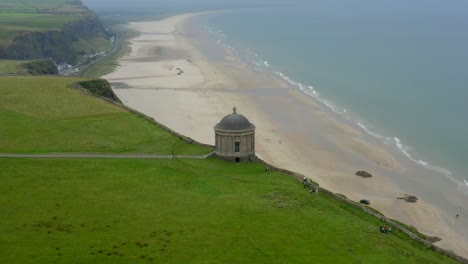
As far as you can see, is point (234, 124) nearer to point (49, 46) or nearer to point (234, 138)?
point (234, 138)

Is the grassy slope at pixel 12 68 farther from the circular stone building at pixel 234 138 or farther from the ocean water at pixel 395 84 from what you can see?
the circular stone building at pixel 234 138

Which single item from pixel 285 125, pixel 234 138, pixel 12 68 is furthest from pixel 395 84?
pixel 12 68

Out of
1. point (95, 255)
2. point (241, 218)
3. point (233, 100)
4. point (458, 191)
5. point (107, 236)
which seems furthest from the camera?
point (233, 100)

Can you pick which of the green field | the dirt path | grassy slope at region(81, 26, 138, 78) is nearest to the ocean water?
the green field

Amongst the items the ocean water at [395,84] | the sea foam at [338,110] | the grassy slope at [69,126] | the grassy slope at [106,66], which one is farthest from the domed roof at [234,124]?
the grassy slope at [106,66]

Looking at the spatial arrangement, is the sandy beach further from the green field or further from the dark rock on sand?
the green field

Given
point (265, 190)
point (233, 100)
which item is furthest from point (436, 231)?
point (233, 100)

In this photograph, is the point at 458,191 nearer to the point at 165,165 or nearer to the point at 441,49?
the point at 165,165
